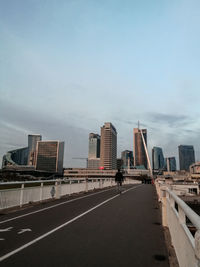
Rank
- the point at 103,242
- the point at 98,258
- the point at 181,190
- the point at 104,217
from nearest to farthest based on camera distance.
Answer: the point at 98,258 → the point at 103,242 → the point at 104,217 → the point at 181,190

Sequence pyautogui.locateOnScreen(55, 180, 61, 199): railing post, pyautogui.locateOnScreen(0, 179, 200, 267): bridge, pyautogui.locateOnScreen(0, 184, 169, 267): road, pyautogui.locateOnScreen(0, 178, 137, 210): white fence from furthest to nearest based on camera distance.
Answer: pyautogui.locateOnScreen(55, 180, 61, 199): railing post < pyautogui.locateOnScreen(0, 178, 137, 210): white fence < pyautogui.locateOnScreen(0, 184, 169, 267): road < pyautogui.locateOnScreen(0, 179, 200, 267): bridge

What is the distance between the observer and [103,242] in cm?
591

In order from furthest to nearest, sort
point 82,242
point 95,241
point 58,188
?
1. point 58,188
2. point 95,241
3. point 82,242

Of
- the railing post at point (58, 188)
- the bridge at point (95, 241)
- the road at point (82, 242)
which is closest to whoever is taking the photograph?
the bridge at point (95, 241)

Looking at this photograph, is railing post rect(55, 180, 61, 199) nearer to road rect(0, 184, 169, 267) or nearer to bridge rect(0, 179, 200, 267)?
bridge rect(0, 179, 200, 267)

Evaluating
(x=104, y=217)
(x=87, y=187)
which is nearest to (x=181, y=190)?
(x=87, y=187)

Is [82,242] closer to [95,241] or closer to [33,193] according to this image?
[95,241]

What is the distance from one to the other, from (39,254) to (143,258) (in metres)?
2.34

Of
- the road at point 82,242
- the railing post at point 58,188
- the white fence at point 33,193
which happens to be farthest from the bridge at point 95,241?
the railing post at point 58,188

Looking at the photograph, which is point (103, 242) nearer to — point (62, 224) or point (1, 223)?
point (62, 224)

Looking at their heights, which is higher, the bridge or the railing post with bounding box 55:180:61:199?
the railing post with bounding box 55:180:61:199

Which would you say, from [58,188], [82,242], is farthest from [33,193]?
[82,242]

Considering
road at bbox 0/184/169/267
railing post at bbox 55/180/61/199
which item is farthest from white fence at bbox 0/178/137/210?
road at bbox 0/184/169/267

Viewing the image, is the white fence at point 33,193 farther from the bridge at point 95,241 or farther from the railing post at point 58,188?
the bridge at point 95,241
